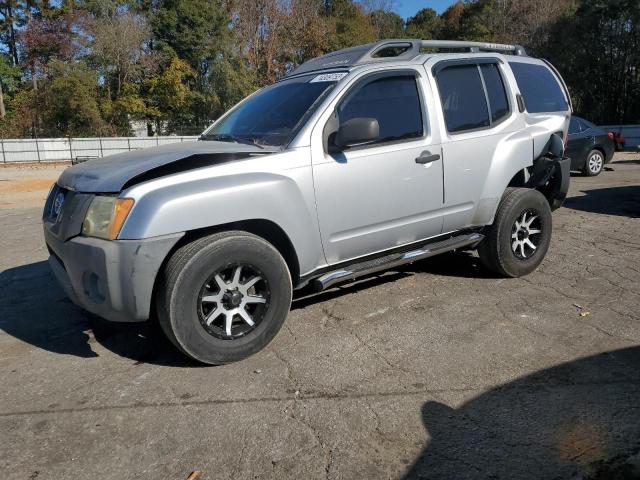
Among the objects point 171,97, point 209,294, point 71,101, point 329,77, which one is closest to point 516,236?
point 329,77

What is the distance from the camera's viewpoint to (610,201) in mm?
9367

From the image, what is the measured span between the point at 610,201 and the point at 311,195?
758 cm

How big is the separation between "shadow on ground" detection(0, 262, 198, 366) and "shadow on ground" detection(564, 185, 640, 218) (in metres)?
7.25

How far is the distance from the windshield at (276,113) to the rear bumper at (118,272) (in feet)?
3.91

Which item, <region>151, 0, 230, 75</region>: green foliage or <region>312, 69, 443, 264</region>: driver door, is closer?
<region>312, 69, 443, 264</region>: driver door

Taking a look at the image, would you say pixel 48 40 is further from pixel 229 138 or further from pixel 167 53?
pixel 229 138

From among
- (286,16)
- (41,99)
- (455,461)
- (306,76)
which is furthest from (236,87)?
(455,461)

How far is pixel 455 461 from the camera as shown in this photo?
2547 millimetres

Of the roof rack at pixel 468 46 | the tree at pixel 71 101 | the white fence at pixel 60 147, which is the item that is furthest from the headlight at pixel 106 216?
the tree at pixel 71 101

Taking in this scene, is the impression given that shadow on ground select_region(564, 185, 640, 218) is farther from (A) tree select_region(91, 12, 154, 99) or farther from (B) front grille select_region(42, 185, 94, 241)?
(A) tree select_region(91, 12, 154, 99)

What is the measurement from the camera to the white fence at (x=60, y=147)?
33.0 metres

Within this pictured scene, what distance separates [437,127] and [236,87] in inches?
1648

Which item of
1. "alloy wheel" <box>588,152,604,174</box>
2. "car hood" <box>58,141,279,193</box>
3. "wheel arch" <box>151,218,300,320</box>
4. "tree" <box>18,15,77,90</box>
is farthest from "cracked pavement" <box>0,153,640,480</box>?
"tree" <box>18,15,77,90</box>

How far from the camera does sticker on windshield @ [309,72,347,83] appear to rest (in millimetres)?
4145
